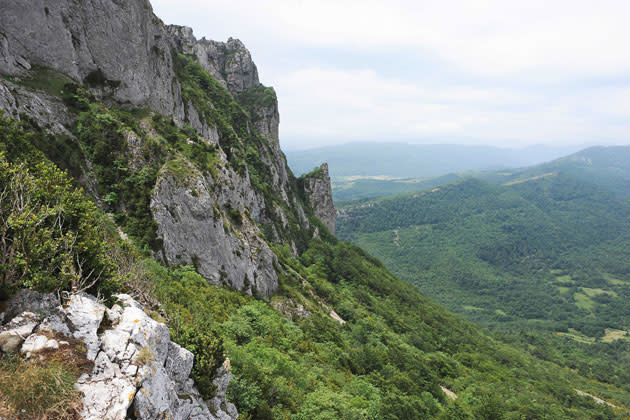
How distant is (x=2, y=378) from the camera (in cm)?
593

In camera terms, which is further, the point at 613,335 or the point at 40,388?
the point at 613,335

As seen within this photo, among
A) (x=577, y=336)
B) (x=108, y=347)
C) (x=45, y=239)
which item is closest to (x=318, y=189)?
(x=45, y=239)

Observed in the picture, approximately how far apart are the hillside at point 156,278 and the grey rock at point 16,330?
3cm

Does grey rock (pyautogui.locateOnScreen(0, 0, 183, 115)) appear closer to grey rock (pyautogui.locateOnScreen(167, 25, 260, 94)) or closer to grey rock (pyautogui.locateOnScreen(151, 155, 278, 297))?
grey rock (pyautogui.locateOnScreen(151, 155, 278, 297))

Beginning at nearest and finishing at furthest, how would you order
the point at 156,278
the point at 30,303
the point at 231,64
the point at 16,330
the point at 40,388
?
the point at 40,388 → the point at 16,330 → the point at 30,303 → the point at 156,278 → the point at 231,64

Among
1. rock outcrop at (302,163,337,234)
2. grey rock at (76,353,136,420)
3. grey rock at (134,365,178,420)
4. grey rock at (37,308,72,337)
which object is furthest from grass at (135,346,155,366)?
rock outcrop at (302,163,337,234)

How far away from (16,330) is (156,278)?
11213mm

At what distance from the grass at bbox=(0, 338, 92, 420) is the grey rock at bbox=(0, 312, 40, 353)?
284 mm

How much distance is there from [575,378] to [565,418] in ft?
191

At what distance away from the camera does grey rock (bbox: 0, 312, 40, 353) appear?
6.68 m

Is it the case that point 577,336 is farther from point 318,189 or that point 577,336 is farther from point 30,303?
point 30,303

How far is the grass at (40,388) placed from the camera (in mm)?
5750

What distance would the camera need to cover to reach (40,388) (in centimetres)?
596

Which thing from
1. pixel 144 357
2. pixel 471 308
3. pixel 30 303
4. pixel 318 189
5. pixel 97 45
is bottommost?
pixel 471 308
